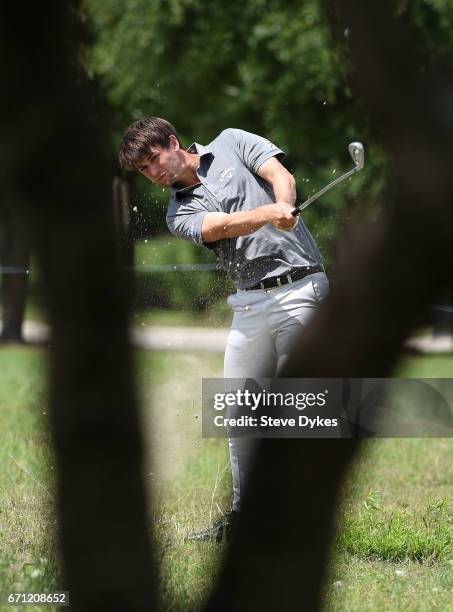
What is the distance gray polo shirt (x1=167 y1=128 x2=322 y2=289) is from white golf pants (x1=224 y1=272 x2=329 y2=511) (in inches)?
3.0

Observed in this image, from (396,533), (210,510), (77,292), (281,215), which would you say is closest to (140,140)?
(281,215)

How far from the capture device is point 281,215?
427cm

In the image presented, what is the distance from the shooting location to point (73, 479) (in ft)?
6.84

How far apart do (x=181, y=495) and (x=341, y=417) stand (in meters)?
2.55

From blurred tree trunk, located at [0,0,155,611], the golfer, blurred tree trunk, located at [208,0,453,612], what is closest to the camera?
blurred tree trunk, located at [208,0,453,612]

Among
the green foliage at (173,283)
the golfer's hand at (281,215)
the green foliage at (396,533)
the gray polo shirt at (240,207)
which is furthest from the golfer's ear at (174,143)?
the green foliage at (396,533)

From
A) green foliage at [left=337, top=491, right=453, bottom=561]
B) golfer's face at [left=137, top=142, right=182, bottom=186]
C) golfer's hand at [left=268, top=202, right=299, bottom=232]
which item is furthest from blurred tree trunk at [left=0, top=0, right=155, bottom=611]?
green foliage at [left=337, top=491, right=453, bottom=561]

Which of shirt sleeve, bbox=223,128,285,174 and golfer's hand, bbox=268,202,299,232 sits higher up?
shirt sleeve, bbox=223,128,285,174

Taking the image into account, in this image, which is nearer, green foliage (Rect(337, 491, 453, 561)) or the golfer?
the golfer

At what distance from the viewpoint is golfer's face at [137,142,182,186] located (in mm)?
4652

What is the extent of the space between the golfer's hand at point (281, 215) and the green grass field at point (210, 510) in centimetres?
75

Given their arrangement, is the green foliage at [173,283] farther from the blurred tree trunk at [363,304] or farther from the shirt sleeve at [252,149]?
the blurred tree trunk at [363,304]

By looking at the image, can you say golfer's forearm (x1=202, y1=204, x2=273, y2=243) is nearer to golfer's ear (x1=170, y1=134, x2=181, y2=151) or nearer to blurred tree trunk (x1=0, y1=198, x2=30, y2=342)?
golfer's ear (x1=170, y1=134, x2=181, y2=151)

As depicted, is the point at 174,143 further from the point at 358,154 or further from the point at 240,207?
the point at 358,154
